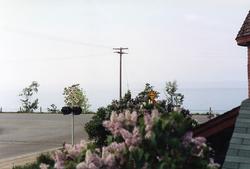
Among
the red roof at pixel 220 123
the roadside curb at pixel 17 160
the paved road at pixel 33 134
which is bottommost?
the roadside curb at pixel 17 160

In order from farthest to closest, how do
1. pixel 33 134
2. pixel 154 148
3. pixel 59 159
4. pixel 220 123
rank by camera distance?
pixel 33 134 < pixel 220 123 < pixel 59 159 < pixel 154 148

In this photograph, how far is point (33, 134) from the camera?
4262 cm

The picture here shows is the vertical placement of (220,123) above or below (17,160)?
above

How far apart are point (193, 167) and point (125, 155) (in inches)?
36.9

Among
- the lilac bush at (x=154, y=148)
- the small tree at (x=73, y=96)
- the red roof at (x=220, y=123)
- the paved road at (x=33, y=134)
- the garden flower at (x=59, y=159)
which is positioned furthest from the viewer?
the small tree at (x=73, y=96)

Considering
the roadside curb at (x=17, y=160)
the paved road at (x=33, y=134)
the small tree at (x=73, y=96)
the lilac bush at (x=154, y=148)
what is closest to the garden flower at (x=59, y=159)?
the lilac bush at (x=154, y=148)

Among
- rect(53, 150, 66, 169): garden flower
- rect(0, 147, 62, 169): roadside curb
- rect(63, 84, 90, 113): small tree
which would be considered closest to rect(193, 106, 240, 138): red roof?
rect(53, 150, 66, 169): garden flower

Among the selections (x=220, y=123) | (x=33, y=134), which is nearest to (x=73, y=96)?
(x=33, y=134)

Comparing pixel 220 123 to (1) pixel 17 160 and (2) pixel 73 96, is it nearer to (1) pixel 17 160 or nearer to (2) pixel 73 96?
(1) pixel 17 160

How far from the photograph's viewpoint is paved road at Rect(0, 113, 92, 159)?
112ft

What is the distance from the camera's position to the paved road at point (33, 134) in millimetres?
34031

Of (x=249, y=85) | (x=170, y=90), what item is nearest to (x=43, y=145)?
(x=249, y=85)

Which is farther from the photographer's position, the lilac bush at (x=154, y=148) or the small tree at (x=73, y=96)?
the small tree at (x=73, y=96)

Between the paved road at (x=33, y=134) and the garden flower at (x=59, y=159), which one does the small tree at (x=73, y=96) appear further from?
the garden flower at (x=59, y=159)
